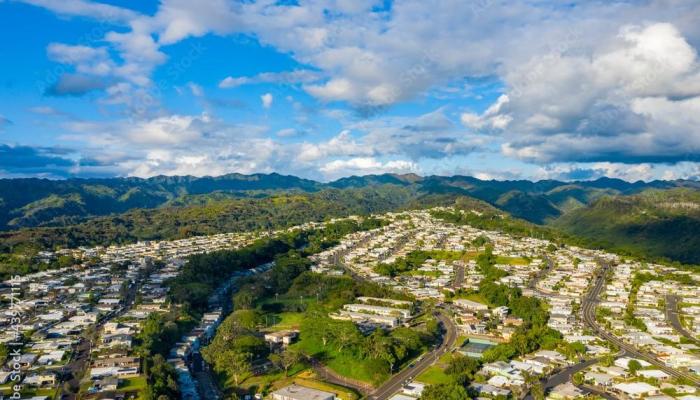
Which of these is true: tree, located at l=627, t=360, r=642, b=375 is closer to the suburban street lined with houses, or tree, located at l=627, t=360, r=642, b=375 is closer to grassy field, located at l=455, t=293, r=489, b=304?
the suburban street lined with houses

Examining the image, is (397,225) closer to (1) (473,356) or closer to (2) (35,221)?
(1) (473,356)

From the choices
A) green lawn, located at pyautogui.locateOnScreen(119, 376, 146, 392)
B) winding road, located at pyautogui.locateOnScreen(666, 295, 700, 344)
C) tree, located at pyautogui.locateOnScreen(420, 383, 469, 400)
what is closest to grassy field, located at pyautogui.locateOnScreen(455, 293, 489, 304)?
winding road, located at pyautogui.locateOnScreen(666, 295, 700, 344)

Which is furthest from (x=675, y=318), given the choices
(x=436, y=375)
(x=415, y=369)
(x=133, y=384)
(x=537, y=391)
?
(x=133, y=384)


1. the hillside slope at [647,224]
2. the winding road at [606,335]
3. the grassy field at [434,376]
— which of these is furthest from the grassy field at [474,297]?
the hillside slope at [647,224]

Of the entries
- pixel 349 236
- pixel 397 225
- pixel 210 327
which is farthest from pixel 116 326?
pixel 397 225

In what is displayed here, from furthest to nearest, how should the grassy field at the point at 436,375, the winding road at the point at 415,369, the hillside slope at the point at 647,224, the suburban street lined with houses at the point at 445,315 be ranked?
1. the hillside slope at the point at 647,224
2. the grassy field at the point at 436,375
3. the suburban street lined with houses at the point at 445,315
4. the winding road at the point at 415,369

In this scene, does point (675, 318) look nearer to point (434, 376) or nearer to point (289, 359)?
point (434, 376)

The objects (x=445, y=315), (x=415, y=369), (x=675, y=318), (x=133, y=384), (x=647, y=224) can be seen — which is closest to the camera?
(x=133, y=384)

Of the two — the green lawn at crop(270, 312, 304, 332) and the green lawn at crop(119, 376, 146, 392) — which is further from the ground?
the green lawn at crop(119, 376, 146, 392)

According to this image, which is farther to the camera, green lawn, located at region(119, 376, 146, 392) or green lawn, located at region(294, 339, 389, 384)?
green lawn, located at region(294, 339, 389, 384)

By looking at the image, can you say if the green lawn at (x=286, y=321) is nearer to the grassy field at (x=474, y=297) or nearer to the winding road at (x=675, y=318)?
the grassy field at (x=474, y=297)

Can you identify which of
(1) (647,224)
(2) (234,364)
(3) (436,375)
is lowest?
(3) (436,375)
